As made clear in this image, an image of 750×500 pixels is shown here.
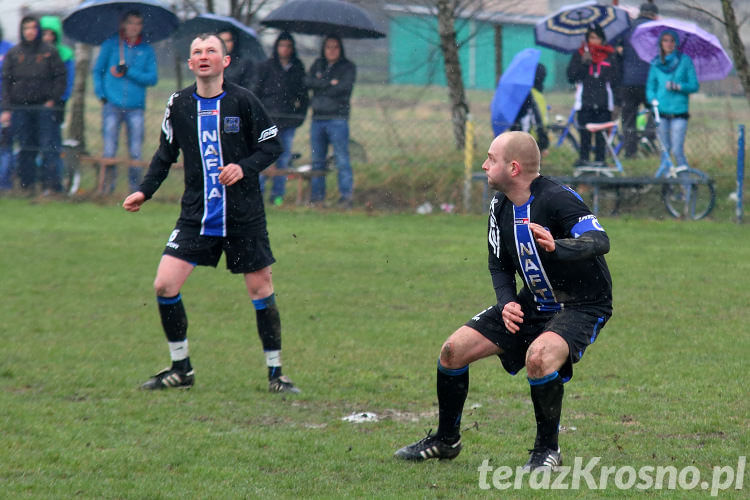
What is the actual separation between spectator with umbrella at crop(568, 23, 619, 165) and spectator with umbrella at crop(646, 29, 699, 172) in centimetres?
64

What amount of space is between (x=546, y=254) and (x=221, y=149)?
98.3 inches

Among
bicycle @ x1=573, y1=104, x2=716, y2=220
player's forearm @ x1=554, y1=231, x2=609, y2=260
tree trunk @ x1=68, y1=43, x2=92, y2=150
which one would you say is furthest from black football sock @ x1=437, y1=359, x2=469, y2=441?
tree trunk @ x1=68, y1=43, x2=92, y2=150

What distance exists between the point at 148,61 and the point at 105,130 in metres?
1.50

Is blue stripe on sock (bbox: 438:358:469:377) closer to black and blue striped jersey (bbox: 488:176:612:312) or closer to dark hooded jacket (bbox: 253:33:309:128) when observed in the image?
black and blue striped jersey (bbox: 488:176:612:312)

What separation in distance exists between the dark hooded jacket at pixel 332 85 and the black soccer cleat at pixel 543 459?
9.93m

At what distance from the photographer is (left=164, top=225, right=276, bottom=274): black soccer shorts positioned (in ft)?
21.5

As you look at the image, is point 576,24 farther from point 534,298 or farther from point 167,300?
point 534,298

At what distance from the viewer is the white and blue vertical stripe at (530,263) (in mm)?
4906

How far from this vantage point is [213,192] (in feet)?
21.4

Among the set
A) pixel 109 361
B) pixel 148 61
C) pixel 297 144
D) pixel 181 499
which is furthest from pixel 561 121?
pixel 181 499

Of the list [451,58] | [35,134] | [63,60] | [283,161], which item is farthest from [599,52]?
[35,134]

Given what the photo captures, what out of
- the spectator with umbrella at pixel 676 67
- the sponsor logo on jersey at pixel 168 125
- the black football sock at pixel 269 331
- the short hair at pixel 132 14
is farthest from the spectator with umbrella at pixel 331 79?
the black football sock at pixel 269 331

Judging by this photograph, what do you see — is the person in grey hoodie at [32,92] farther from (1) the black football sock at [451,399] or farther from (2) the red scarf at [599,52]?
(1) the black football sock at [451,399]

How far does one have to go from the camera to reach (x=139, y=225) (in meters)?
14.2
